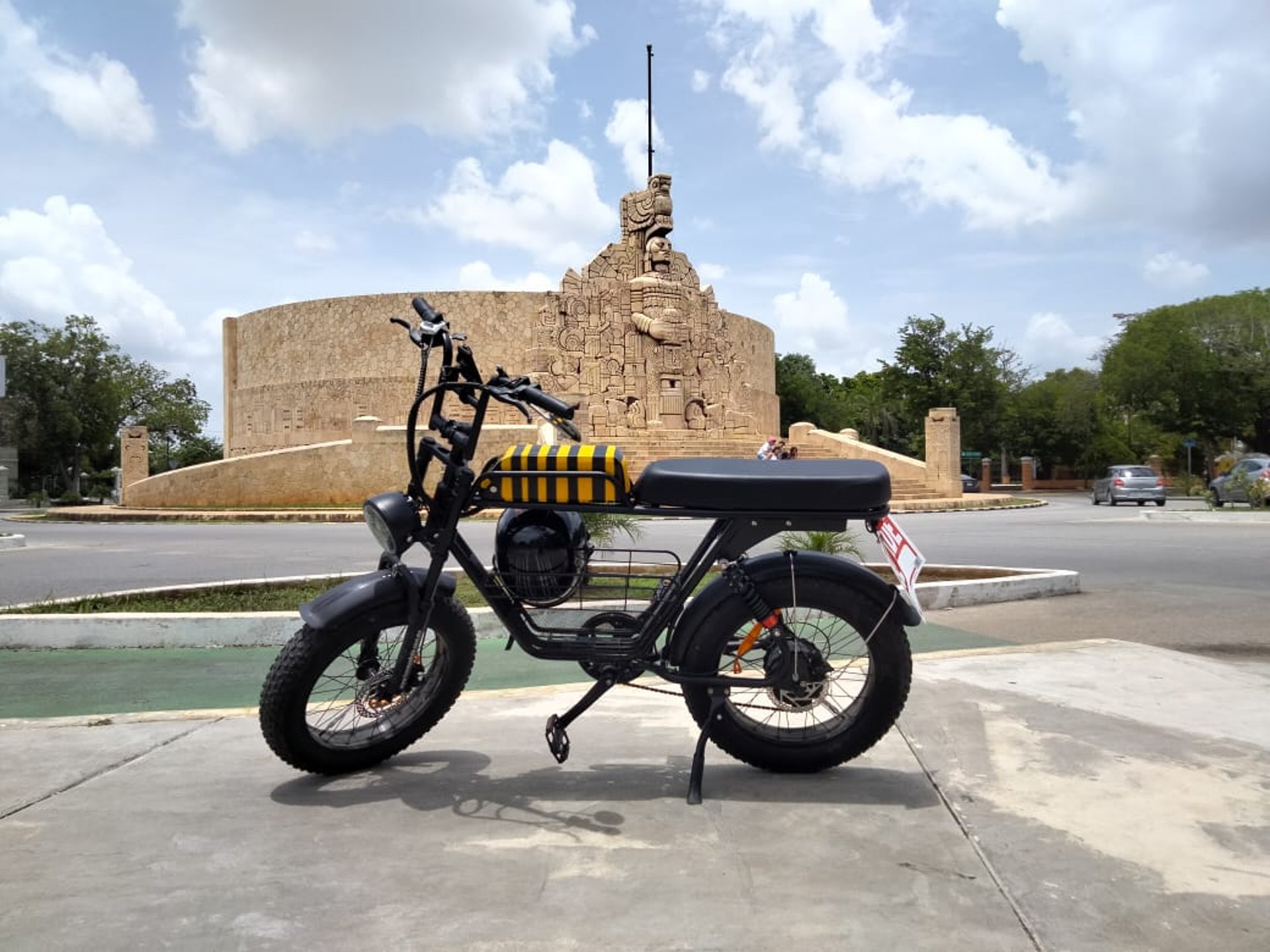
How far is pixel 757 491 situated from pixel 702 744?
85 centimetres

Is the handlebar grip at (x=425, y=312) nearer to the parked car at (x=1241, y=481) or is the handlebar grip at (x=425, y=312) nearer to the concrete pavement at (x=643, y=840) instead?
the concrete pavement at (x=643, y=840)

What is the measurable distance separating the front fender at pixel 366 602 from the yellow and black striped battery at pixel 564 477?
0.45 metres

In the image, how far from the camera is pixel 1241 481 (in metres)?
21.7

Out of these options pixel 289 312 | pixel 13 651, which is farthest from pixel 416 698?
pixel 289 312

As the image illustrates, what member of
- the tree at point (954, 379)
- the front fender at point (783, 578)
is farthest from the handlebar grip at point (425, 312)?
the tree at point (954, 379)

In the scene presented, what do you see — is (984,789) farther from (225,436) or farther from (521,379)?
(225,436)

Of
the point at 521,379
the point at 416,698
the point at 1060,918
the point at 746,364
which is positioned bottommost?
the point at 1060,918

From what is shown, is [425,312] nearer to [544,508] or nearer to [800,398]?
[544,508]

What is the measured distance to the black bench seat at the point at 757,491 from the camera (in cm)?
324

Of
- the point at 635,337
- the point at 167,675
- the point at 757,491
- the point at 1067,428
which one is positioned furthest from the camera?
the point at 1067,428

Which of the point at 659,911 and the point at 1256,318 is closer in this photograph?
the point at 659,911

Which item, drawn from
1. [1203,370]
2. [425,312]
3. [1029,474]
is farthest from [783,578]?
[1029,474]

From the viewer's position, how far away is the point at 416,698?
11.6ft

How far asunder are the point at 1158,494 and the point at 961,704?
26.5 m
